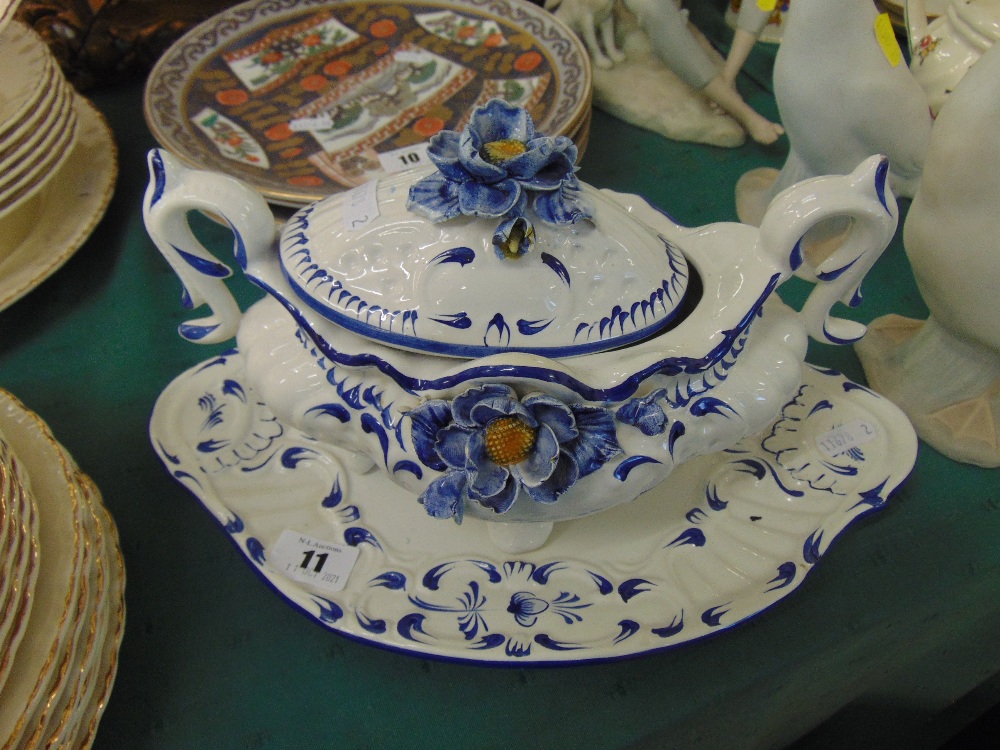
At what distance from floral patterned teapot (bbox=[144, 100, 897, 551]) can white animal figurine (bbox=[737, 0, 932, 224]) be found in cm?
40

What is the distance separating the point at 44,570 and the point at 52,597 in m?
0.03

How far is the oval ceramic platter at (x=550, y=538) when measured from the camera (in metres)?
0.63

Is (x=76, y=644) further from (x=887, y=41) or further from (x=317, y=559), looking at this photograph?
(x=887, y=41)

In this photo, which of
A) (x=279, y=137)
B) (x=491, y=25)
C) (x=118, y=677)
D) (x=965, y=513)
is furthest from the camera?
(x=491, y=25)

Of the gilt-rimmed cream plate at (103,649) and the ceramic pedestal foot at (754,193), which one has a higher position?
the ceramic pedestal foot at (754,193)

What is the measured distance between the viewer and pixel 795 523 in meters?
0.70

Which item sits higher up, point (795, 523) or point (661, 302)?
point (661, 302)

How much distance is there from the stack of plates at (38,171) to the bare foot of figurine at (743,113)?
38.5 inches

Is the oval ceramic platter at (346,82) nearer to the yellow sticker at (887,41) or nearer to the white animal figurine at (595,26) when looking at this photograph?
the white animal figurine at (595,26)

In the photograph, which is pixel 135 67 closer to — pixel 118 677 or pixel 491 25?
pixel 491 25

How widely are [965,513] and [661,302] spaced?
480 millimetres

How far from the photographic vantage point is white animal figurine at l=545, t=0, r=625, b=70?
133 centimetres

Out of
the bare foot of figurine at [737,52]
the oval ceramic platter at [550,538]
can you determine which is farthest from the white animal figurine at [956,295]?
the bare foot of figurine at [737,52]

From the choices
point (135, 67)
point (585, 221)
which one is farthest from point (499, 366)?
point (135, 67)
